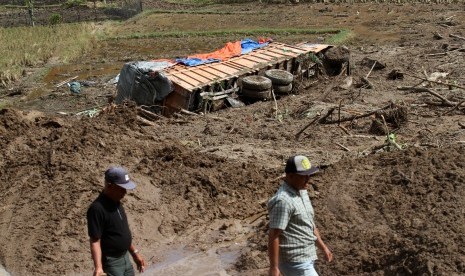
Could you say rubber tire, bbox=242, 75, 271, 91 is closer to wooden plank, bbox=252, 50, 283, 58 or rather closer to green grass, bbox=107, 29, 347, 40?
wooden plank, bbox=252, 50, 283, 58

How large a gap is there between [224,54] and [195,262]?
10056mm

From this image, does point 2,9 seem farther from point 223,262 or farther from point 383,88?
point 223,262

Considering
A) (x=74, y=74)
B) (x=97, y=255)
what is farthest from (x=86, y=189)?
(x=74, y=74)

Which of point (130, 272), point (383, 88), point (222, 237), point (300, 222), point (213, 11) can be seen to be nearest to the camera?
point (300, 222)

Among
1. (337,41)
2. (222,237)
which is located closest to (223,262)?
(222,237)

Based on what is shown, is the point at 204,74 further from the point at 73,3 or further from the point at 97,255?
the point at 73,3

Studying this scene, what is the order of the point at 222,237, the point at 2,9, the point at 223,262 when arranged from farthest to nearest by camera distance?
the point at 2,9 → the point at 222,237 → the point at 223,262

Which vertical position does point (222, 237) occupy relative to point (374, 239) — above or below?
below

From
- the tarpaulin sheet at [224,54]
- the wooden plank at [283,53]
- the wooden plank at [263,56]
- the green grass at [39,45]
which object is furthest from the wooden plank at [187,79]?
the green grass at [39,45]

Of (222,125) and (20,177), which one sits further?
(222,125)

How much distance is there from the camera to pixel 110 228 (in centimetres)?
A: 565

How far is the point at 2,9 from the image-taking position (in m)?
49.3

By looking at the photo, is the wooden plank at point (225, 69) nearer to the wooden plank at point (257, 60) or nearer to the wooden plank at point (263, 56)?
the wooden plank at point (257, 60)

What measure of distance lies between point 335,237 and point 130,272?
304 cm
